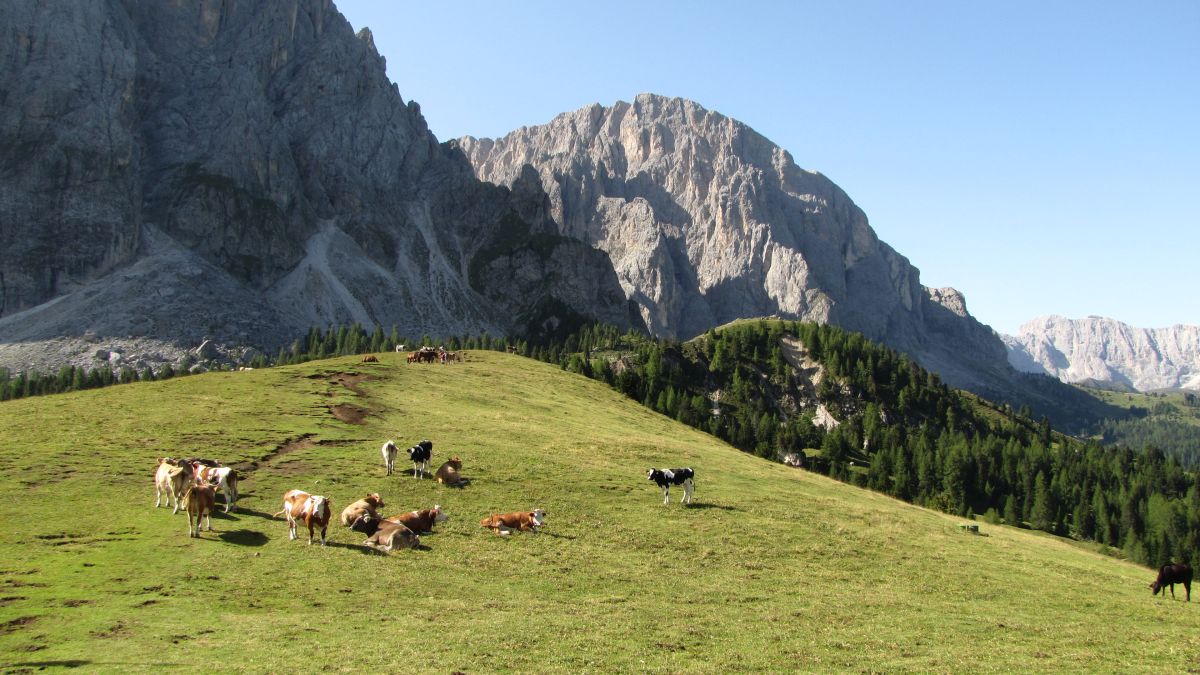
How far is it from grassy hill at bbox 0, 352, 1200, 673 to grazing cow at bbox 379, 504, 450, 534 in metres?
1.09

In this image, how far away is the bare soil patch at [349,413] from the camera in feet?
188

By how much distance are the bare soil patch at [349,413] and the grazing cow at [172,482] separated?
22.4 m

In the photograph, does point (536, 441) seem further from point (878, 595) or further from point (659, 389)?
point (659, 389)

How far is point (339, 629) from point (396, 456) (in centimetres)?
2550

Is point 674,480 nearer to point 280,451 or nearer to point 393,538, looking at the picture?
point 393,538

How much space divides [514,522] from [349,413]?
28883 millimetres

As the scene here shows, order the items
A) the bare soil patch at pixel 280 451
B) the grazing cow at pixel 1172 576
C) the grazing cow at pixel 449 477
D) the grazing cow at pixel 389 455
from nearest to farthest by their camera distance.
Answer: the grazing cow at pixel 1172 576
the bare soil patch at pixel 280 451
the grazing cow at pixel 449 477
the grazing cow at pixel 389 455

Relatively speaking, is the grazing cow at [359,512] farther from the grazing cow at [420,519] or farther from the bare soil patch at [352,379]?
the bare soil patch at [352,379]

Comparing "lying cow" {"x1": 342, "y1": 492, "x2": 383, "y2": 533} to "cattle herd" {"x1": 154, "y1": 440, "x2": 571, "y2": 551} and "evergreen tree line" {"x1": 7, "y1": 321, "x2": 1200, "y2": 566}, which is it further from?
"evergreen tree line" {"x1": 7, "y1": 321, "x2": 1200, "y2": 566}

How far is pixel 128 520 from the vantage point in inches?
1208

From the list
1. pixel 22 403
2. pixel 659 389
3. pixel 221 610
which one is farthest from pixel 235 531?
pixel 659 389

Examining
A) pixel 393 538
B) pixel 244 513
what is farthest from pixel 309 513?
pixel 244 513

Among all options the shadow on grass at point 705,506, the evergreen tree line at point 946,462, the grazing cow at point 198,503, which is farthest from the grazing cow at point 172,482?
the evergreen tree line at point 946,462

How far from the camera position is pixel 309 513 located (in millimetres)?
30375
